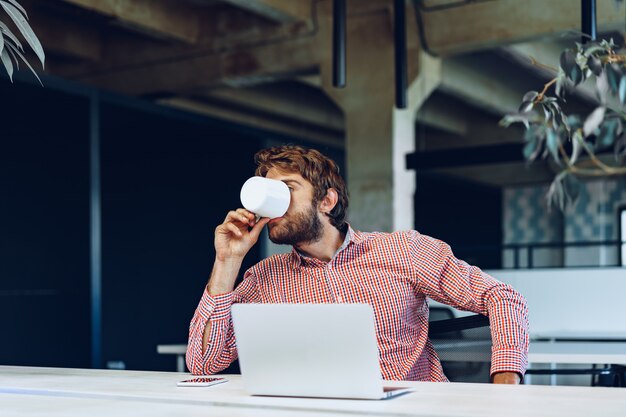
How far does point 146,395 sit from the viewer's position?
171cm

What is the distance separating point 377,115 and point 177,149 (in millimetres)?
1956

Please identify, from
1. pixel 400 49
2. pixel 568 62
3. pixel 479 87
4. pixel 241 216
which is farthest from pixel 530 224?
pixel 241 216

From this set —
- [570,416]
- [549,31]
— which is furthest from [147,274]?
[570,416]

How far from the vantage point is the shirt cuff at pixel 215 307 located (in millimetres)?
2227

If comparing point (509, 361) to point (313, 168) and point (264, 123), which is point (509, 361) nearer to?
point (313, 168)

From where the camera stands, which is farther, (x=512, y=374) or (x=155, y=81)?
(x=155, y=81)

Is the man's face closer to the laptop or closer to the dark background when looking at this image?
the laptop

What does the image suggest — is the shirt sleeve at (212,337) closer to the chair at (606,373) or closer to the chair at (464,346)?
the chair at (464,346)

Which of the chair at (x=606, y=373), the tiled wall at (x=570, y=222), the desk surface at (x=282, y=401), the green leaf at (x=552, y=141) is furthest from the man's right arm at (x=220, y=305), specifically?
the tiled wall at (x=570, y=222)

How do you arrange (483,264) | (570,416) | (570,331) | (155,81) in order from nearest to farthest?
(570,416), (570,331), (155,81), (483,264)

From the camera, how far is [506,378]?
2.06 m

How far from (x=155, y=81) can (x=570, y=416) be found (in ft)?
21.8

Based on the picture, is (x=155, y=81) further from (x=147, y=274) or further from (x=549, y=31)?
(x=549, y=31)

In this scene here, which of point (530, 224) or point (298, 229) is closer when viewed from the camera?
point (298, 229)
